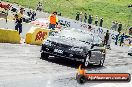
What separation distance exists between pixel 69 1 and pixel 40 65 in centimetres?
5769

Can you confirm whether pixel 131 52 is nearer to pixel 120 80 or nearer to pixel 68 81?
pixel 68 81

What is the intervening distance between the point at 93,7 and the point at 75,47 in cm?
5353

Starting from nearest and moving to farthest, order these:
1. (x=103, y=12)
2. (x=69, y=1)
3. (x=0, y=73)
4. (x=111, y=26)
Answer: (x=0, y=73), (x=111, y=26), (x=103, y=12), (x=69, y=1)

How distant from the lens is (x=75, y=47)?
58.2ft

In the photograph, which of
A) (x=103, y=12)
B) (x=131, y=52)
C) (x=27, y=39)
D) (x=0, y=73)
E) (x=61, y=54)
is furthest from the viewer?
(x=103, y=12)

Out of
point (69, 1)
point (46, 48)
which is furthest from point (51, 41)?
point (69, 1)

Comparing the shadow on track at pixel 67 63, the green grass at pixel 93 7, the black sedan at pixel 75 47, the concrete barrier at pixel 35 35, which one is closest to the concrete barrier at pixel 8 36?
the concrete barrier at pixel 35 35

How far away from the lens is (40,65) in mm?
16328

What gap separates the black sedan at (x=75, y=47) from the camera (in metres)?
17.8

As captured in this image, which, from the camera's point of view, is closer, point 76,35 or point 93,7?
point 76,35

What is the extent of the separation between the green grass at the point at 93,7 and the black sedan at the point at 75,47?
4345 centimetres

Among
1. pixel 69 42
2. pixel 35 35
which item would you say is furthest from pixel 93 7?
pixel 69 42

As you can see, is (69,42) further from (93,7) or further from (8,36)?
(93,7)

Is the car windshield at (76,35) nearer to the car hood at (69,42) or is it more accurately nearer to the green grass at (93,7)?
the car hood at (69,42)
